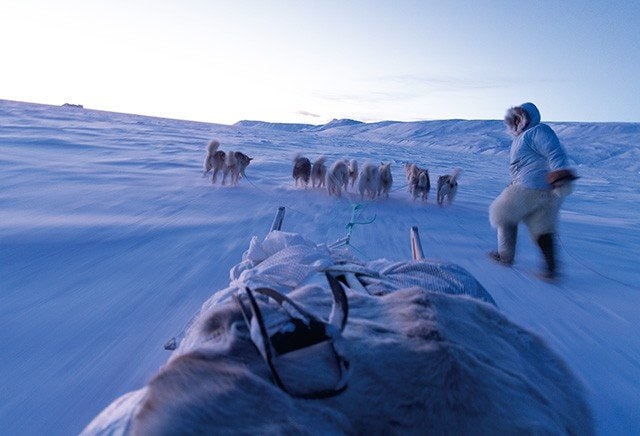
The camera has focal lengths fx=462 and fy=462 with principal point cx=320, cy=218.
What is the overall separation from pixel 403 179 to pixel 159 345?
10.7m

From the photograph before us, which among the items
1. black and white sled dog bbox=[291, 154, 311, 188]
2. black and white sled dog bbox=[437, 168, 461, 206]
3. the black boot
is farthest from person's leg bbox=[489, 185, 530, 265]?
black and white sled dog bbox=[291, 154, 311, 188]

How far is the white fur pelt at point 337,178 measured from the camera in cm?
786

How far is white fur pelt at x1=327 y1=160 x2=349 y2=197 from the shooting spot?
7.86 m

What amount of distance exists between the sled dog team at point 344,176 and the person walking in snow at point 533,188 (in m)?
3.59

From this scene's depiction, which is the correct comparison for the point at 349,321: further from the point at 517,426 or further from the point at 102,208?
the point at 102,208

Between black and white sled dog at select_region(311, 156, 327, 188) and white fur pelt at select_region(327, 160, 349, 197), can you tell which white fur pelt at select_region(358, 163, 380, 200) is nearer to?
white fur pelt at select_region(327, 160, 349, 197)

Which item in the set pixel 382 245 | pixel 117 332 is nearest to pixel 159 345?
pixel 117 332

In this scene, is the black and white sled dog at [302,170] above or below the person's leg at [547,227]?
below

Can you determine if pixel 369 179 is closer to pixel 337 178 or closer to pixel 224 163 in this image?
pixel 337 178

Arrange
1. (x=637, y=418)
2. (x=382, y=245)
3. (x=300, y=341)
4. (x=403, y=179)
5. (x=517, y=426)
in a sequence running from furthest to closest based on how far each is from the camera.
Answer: (x=403, y=179)
(x=382, y=245)
(x=637, y=418)
(x=300, y=341)
(x=517, y=426)

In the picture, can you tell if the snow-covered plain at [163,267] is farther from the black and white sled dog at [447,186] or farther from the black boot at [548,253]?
the black and white sled dog at [447,186]

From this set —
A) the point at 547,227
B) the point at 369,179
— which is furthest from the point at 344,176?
the point at 547,227

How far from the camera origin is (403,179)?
12281mm

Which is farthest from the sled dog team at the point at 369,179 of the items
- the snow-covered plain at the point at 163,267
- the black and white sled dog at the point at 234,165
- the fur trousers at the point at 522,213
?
the fur trousers at the point at 522,213
